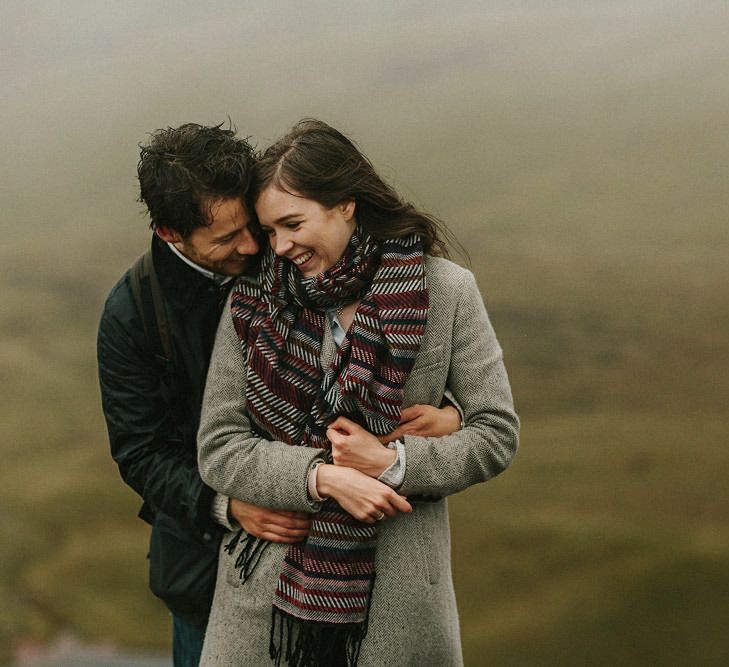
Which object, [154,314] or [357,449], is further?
[154,314]

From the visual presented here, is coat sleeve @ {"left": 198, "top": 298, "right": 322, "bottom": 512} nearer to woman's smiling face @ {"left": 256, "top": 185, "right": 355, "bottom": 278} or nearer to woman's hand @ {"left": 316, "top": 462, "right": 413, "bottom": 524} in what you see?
woman's hand @ {"left": 316, "top": 462, "right": 413, "bottom": 524}

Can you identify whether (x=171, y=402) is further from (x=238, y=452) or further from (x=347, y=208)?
(x=347, y=208)

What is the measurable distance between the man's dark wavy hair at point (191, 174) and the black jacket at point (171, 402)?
9 cm

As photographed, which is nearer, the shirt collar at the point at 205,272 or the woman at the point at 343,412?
the woman at the point at 343,412

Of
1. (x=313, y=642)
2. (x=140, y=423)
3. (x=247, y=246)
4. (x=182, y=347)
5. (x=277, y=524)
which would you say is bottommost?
(x=313, y=642)

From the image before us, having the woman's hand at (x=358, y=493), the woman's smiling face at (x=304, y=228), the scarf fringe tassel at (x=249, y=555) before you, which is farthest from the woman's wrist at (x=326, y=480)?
the woman's smiling face at (x=304, y=228)

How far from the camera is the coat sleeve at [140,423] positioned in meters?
1.39

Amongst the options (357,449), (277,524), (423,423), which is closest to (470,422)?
(423,423)

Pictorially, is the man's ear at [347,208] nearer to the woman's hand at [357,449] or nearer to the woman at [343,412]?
the woman at [343,412]

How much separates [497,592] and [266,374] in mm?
1693

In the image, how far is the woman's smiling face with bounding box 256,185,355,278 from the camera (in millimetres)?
1284

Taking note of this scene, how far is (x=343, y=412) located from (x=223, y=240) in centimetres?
30

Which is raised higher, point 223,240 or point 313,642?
point 223,240

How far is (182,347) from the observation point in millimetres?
1394
